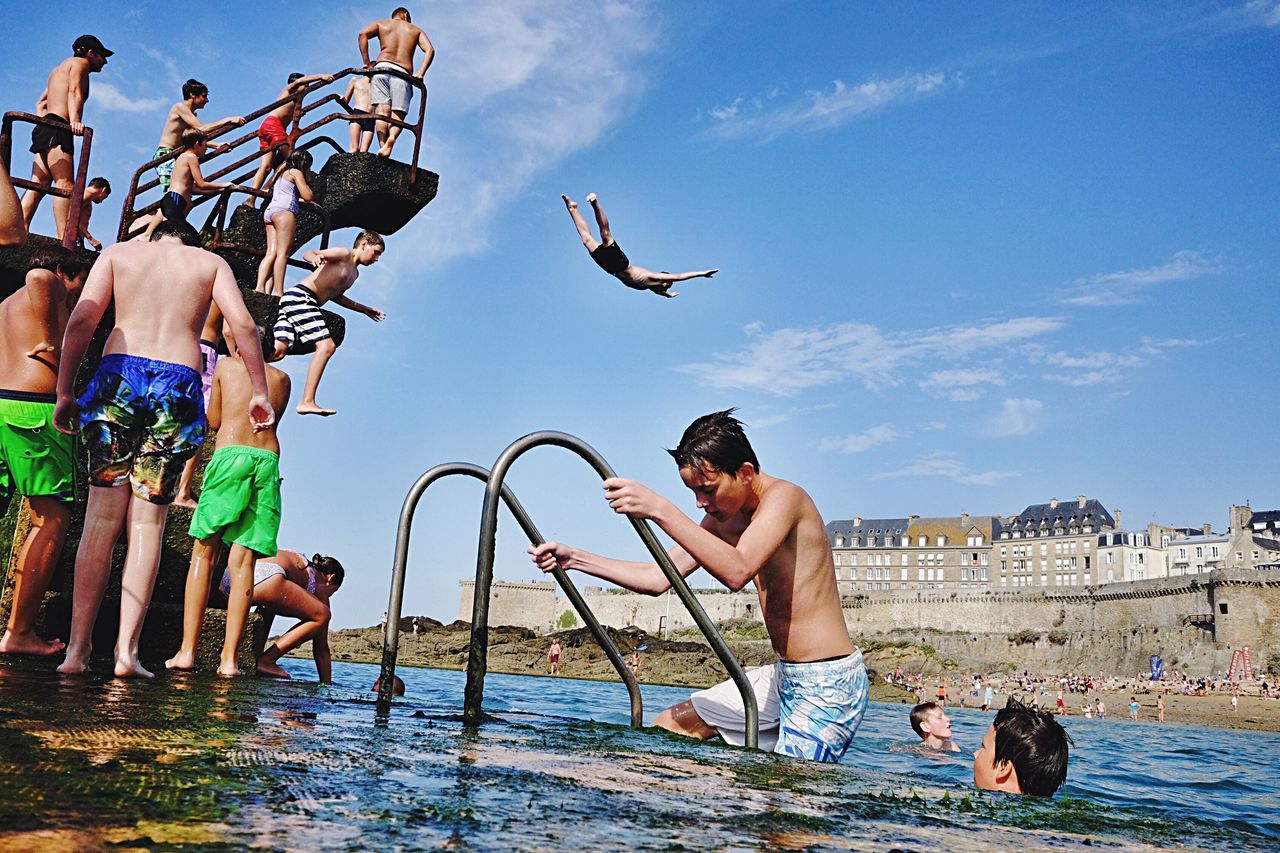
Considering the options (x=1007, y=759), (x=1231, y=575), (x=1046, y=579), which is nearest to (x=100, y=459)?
(x=1007, y=759)

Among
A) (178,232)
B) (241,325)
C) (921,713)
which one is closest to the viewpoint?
(241,325)

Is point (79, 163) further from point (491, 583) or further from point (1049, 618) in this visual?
point (1049, 618)

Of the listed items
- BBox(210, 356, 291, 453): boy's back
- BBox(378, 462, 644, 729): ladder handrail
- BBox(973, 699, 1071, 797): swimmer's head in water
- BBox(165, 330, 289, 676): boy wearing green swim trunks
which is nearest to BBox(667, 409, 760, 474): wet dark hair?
BBox(378, 462, 644, 729): ladder handrail

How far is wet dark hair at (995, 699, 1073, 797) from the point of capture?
4172mm

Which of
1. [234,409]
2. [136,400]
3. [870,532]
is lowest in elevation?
[136,400]

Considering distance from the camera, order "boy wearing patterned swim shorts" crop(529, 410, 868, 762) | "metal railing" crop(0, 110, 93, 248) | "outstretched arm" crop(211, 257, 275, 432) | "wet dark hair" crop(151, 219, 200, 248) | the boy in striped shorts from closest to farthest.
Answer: "boy wearing patterned swim shorts" crop(529, 410, 868, 762) < "outstretched arm" crop(211, 257, 275, 432) < "wet dark hair" crop(151, 219, 200, 248) < "metal railing" crop(0, 110, 93, 248) < the boy in striped shorts

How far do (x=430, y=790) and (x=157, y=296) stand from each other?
350 cm

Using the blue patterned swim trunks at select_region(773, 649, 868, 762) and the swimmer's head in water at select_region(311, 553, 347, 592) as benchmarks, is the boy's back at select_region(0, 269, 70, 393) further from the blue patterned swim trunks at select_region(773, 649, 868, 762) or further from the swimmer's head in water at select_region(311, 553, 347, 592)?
the blue patterned swim trunks at select_region(773, 649, 868, 762)

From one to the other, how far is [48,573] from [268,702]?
241cm

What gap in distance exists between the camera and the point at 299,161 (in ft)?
35.2

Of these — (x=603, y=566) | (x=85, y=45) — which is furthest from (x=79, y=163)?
(x=603, y=566)

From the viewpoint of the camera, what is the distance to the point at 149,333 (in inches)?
180

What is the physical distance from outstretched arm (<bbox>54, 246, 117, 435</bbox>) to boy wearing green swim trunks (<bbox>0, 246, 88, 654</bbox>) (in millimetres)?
916

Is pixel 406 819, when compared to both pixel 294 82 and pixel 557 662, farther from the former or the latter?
pixel 557 662
